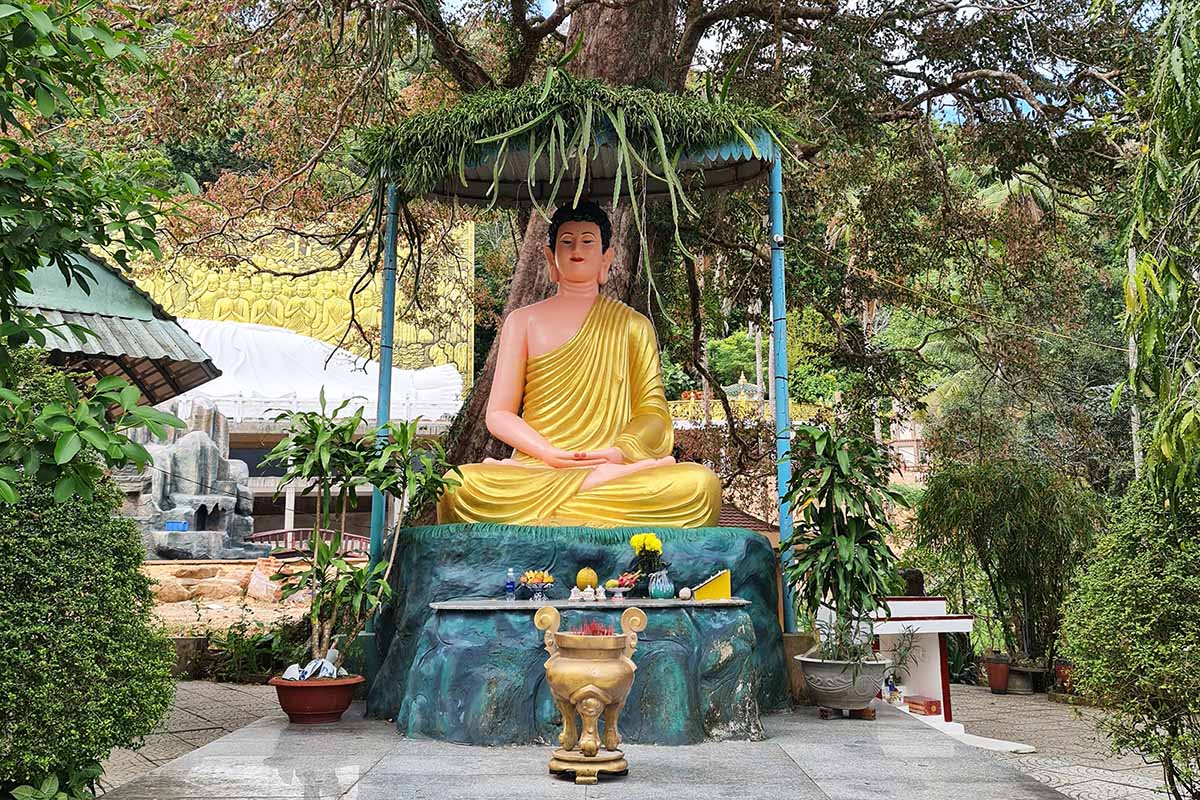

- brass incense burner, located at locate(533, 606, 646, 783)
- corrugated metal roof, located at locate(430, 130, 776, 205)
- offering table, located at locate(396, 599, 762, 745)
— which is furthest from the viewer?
corrugated metal roof, located at locate(430, 130, 776, 205)

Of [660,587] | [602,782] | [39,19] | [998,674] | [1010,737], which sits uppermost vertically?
[39,19]

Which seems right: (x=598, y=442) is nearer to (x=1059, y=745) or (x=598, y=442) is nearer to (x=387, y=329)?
(x=387, y=329)

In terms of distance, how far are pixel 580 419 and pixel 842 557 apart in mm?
2051

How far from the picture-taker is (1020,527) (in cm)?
1062

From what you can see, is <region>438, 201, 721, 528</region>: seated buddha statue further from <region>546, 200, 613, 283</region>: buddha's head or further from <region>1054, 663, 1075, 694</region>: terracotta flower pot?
<region>1054, 663, 1075, 694</region>: terracotta flower pot

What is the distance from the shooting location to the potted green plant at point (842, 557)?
564 cm

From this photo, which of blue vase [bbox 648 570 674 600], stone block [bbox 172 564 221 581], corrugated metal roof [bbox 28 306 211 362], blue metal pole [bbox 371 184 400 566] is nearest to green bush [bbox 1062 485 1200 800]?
blue vase [bbox 648 570 674 600]

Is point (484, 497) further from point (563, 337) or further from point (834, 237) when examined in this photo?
point (834, 237)

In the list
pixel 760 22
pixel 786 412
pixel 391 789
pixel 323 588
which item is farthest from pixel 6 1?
pixel 760 22

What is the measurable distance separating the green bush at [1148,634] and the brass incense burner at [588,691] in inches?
81.2

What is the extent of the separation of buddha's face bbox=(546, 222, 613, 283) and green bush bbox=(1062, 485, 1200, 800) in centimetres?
370

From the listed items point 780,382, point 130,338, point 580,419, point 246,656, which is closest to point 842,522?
point 780,382

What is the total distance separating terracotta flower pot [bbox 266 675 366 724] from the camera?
5500 mm

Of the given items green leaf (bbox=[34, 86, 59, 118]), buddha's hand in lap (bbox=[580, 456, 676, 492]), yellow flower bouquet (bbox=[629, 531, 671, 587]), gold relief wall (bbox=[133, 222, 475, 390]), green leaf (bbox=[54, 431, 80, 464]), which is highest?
gold relief wall (bbox=[133, 222, 475, 390])
